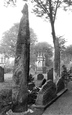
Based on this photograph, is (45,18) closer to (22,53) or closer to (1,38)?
(22,53)

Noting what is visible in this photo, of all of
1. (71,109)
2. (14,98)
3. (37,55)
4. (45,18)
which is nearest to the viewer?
→ (14,98)

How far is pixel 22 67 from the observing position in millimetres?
6641

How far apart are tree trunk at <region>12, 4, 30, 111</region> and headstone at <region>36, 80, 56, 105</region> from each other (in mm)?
1007

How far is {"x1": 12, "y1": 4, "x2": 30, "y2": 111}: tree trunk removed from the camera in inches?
253

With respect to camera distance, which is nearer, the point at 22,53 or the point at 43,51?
the point at 22,53

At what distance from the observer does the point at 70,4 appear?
687 inches

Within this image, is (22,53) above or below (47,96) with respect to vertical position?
above

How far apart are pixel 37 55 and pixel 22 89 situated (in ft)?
97.5

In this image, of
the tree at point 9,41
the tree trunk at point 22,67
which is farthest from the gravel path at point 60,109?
the tree at point 9,41

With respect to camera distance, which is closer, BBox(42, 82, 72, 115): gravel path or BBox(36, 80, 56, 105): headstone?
BBox(42, 82, 72, 115): gravel path

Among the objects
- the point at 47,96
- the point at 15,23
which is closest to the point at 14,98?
the point at 47,96

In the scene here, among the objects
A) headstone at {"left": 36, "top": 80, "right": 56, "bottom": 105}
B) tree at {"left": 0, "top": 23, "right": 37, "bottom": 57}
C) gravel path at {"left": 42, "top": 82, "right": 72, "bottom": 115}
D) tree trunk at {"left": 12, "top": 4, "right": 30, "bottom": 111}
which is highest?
tree at {"left": 0, "top": 23, "right": 37, "bottom": 57}

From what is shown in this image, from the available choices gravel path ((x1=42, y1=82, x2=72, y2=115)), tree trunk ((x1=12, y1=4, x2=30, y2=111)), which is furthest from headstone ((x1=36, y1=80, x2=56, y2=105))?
tree trunk ((x1=12, y1=4, x2=30, y2=111))

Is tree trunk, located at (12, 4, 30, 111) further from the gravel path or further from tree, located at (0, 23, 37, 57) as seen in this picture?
tree, located at (0, 23, 37, 57)
